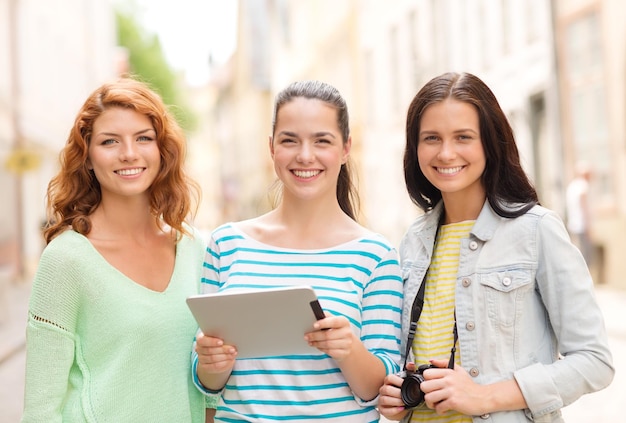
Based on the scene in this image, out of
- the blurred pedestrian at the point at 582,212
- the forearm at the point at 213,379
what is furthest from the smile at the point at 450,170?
the blurred pedestrian at the point at 582,212

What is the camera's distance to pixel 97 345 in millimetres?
2908

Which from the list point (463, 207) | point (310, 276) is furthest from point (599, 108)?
point (310, 276)

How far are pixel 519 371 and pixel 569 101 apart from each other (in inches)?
447

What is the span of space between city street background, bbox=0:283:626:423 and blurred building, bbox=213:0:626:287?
5.90ft

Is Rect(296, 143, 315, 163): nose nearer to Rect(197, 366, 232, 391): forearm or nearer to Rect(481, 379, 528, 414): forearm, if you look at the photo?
Rect(197, 366, 232, 391): forearm

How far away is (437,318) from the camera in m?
2.82

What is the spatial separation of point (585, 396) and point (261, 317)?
17.4 ft

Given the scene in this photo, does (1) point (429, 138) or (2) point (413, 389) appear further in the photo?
(1) point (429, 138)

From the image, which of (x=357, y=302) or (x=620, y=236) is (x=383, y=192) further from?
(x=357, y=302)

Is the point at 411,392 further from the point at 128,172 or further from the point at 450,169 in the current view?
the point at 128,172

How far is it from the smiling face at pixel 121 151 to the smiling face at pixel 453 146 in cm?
100

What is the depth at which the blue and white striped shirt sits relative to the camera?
9.09 ft

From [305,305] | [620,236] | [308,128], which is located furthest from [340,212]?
[620,236]

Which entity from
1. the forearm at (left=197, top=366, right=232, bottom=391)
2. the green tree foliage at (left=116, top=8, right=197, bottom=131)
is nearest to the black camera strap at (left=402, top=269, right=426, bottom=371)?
the forearm at (left=197, top=366, right=232, bottom=391)
